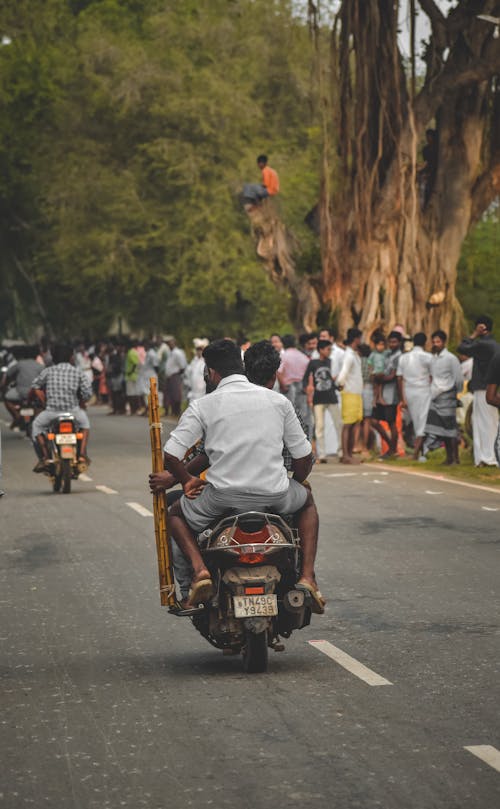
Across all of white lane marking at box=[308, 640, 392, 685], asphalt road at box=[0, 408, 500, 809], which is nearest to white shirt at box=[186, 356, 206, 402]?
asphalt road at box=[0, 408, 500, 809]

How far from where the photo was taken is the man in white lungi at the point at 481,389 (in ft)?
65.9

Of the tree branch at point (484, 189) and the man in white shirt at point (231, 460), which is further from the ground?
the tree branch at point (484, 189)

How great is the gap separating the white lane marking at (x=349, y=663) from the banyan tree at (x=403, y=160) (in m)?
18.7

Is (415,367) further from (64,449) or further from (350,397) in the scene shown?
(64,449)

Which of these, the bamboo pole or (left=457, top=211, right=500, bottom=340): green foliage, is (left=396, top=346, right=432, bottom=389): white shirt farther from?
the bamboo pole

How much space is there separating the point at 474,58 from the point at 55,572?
58.5ft

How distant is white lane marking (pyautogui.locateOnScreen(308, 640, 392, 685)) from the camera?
314 inches

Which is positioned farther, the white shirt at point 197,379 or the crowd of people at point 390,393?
the white shirt at point 197,379

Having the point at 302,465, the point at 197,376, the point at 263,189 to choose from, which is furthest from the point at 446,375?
the point at 302,465

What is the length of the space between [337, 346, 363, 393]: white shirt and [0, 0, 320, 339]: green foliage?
83.2 feet

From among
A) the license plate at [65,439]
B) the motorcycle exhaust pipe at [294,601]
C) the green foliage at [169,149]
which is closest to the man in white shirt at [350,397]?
the license plate at [65,439]

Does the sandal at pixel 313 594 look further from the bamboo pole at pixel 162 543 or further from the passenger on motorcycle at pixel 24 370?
the passenger on motorcycle at pixel 24 370

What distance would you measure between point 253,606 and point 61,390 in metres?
11.3

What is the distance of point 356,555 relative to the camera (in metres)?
13.1
